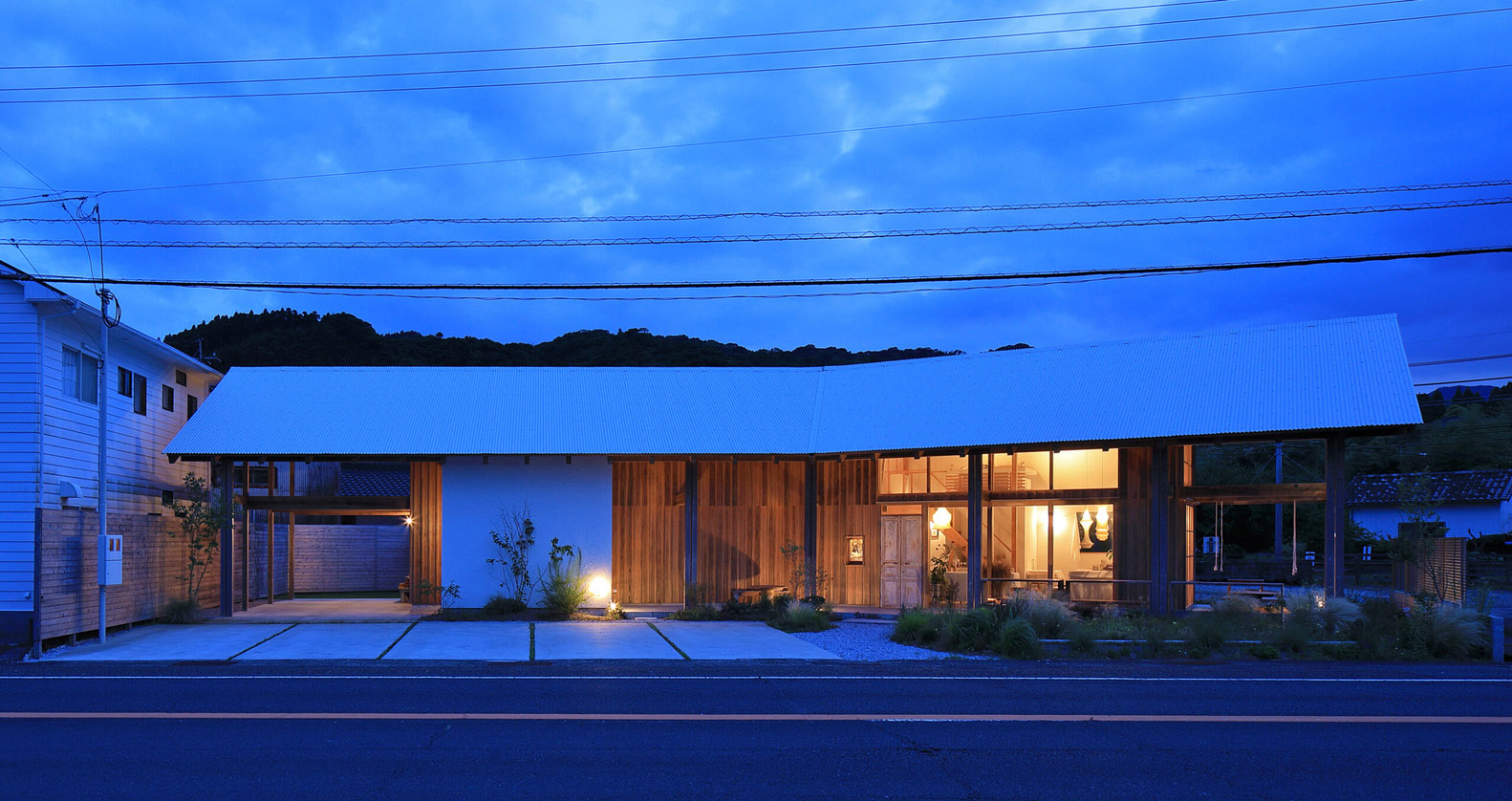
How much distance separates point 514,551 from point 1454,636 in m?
16.1

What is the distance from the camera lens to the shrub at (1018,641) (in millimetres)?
15898

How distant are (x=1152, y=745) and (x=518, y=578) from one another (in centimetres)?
1549

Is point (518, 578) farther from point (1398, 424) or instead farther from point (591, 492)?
point (1398, 424)

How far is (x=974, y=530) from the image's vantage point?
21.0 m

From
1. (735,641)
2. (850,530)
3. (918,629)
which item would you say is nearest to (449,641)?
(735,641)

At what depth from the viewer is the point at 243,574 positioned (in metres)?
22.3

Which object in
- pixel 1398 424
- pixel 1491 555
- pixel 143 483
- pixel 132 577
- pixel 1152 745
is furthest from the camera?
pixel 1491 555

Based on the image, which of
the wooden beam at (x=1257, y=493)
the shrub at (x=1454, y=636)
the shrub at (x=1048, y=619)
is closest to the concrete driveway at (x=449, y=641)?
the shrub at (x=1048, y=619)

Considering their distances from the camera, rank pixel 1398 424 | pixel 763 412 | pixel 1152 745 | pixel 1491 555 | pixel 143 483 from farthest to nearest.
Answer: pixel 1491 555 → pixel 763 412 → pixel 143 483 → pixel 1398 424 → pixel 1152 745

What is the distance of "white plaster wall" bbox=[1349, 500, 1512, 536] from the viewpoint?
1860 inches

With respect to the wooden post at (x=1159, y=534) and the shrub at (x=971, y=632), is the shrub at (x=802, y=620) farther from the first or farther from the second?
the wooden post at (x=1159, y=534)

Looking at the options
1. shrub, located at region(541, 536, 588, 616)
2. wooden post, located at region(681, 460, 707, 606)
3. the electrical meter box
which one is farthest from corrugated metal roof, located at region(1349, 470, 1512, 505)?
the electrical meter box

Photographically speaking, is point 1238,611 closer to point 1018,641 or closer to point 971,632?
point 1018,641

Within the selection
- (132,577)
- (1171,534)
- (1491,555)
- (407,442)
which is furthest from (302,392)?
(1491,555)
